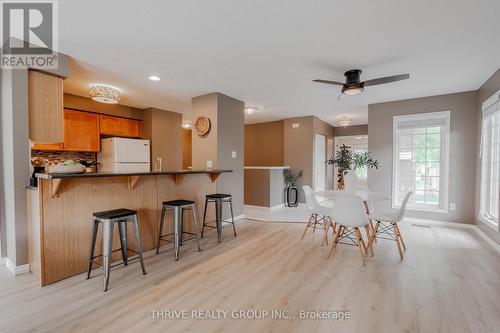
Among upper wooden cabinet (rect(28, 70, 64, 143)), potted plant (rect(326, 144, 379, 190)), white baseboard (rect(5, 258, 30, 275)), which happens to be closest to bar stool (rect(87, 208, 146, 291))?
white baseboard (rect(5, 258, 30, 275))

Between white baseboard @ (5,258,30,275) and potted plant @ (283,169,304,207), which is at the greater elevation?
potted plant @ (283,169,304,207)

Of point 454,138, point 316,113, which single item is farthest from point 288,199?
point 454,138

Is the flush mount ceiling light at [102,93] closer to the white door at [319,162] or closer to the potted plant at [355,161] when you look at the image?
the potted plant at [355,161]

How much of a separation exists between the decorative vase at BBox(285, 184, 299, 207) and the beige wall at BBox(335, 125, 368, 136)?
10.3 feet

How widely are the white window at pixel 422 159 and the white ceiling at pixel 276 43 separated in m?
0.69

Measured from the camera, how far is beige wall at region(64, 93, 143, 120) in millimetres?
4535

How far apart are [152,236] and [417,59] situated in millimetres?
4012

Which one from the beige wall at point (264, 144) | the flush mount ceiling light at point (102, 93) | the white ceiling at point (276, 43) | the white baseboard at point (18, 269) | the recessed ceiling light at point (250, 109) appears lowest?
the white baseboard at point (18, 269)

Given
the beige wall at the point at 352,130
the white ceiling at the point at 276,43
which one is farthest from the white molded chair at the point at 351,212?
the beige wall at the point at 352,130

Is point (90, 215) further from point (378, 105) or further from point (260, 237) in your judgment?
point (378, 105)

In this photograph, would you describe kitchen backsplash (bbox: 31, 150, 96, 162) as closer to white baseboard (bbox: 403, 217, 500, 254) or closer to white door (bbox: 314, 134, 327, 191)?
white door (bbox: 314, 134, 327, 191)

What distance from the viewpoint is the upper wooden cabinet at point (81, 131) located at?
176 inches

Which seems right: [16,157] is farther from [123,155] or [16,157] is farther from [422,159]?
[422,159]

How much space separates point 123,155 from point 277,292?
4.25 m
